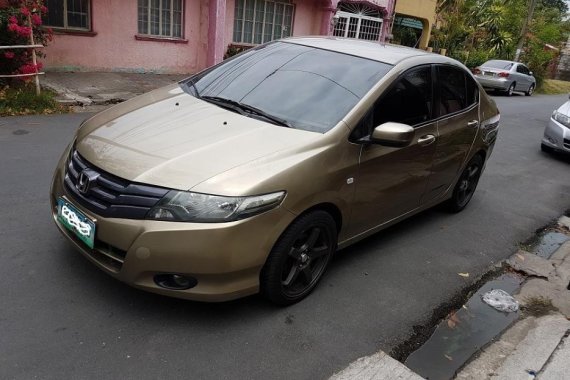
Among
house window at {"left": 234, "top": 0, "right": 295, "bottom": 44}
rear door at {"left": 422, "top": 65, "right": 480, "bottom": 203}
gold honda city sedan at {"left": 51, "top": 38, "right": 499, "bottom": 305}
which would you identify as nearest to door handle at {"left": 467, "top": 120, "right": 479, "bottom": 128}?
rear door at {"left": 422, "top": 65, "right": 480, "bottom": 203}

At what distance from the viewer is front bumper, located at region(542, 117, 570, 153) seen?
9.09 meters

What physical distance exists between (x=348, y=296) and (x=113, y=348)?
66.1 inches

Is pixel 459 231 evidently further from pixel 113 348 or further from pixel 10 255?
pixel 10 255

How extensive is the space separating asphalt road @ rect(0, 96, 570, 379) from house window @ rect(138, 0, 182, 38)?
8.33 meters

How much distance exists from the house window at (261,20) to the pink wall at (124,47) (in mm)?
1409

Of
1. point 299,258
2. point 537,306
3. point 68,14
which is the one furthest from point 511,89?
point 299,258

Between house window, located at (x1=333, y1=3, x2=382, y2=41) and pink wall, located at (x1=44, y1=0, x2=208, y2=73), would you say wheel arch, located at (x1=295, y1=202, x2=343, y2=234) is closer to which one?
pink wall, located at (x1=44, y1=0, x2=208, y2=73)

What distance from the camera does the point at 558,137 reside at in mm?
9234

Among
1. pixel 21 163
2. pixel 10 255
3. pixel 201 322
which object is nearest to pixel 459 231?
pixel 201 322

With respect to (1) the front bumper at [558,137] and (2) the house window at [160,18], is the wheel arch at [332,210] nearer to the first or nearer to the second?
(1) the front bumper at [558,137]

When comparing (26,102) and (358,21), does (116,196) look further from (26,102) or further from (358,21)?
(358,21)

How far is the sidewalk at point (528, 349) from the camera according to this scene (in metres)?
2.91

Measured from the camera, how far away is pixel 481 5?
27.1m

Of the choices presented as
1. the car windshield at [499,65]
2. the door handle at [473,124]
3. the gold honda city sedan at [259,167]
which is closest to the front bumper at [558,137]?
the door handle at [473,124]
